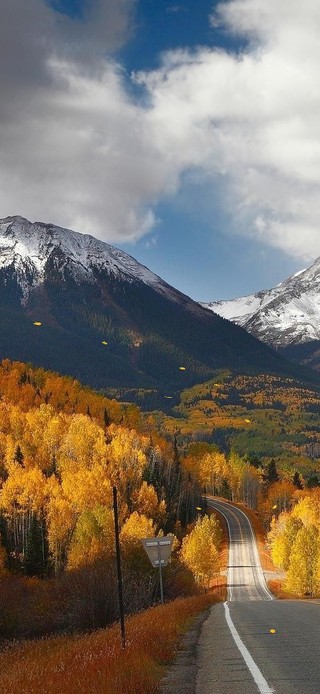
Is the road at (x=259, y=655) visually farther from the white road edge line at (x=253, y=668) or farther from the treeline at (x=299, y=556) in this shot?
the treeline at (x=299, y=556)

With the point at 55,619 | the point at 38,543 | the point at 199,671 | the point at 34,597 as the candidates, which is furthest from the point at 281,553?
the point at 199,671

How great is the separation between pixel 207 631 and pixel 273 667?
9.76 meters

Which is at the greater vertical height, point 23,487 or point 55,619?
point 23,487

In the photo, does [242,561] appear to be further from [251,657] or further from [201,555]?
[251,657]

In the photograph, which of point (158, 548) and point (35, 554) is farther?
point (35, 554)

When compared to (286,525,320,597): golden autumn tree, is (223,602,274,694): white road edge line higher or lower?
higher

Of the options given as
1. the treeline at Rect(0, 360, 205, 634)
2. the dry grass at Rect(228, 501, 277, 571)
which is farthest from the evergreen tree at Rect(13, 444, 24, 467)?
the dry grass at Rect(228, 501, 277, 571)

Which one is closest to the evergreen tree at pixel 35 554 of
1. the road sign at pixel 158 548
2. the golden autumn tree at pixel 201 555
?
the golden autumn tree at pixel 201 555

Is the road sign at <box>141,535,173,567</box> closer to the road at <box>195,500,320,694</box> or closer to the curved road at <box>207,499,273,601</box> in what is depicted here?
the road at <box>195,500,320,694</box>

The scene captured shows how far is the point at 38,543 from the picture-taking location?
101250mm

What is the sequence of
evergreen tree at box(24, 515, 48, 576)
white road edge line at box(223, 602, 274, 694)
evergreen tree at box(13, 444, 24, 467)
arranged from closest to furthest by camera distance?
white road edge line at box(223, 602, 274, 694) → evergreen tree at box(24, 515, 48, 576) → evergreen tree at box(13, 444, 24, 467)

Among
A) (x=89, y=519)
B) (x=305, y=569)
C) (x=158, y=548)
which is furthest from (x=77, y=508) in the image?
(x=158, y=548)

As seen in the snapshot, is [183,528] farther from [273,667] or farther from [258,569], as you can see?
[273,667]

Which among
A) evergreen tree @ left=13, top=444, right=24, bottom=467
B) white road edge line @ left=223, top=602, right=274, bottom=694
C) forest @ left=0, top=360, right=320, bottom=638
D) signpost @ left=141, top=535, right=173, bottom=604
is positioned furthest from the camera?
evergreen tree @ left=13, top=444, right=24, bottom=467
